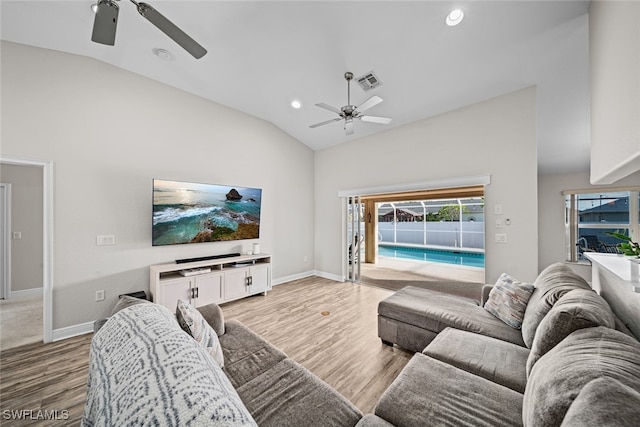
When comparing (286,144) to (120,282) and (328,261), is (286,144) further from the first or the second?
(120,282)

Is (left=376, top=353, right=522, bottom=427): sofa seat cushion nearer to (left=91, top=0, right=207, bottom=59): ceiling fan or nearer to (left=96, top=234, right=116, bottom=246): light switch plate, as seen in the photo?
(left=91, top=0, right=207, bottom=59): ceiling fan

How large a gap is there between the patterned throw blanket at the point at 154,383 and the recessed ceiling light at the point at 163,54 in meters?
3.18

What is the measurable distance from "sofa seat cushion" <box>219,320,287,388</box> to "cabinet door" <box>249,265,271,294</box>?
2.07m

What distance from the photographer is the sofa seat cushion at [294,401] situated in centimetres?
103

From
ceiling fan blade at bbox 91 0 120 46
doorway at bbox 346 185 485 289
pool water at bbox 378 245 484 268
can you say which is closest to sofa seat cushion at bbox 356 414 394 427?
ceiling fan blade at bbox 91 0 120 46

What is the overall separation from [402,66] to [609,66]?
6.05 feet

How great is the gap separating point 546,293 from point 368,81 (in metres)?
2.95

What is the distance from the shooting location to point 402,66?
9.55 ft

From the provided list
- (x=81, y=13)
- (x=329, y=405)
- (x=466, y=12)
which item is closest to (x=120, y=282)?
(x=81, y=13)

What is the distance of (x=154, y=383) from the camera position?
0.67 m

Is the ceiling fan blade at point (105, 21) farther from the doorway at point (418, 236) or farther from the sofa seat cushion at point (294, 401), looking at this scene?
the doorway at point (418, 236)

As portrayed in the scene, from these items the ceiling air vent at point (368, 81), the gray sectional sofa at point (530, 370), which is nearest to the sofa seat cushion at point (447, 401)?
the gray sectional sofa at point (530, 370)

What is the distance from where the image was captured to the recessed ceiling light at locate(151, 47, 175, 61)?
2.78m

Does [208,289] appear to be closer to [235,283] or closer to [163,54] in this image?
[235,283]
